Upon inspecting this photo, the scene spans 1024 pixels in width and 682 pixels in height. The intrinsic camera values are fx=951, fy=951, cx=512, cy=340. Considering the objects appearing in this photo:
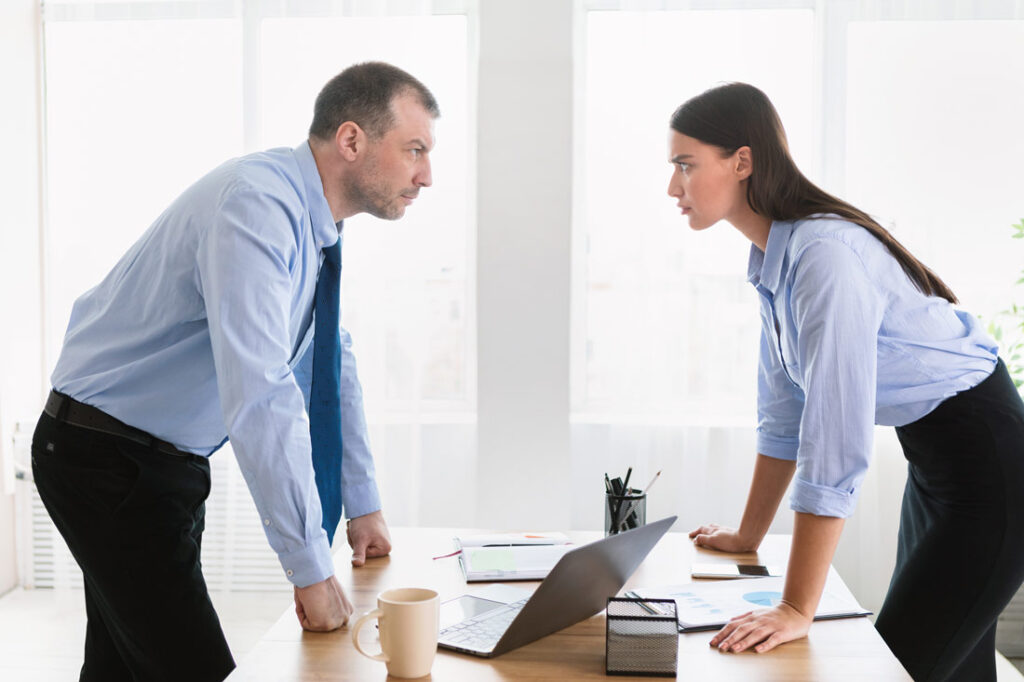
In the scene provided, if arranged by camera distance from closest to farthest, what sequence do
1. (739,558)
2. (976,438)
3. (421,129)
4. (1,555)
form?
(976,438)
(739,558)
(421,129)
(1,555)

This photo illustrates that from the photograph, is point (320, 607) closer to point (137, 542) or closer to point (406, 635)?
point (406, 635)

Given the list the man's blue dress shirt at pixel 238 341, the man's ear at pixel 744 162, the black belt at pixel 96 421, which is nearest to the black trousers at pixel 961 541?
the man's ear at pixel 744 162

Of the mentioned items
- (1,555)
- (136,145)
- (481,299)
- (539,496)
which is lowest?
(1,555)

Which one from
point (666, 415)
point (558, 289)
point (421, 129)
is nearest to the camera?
point (421, 129)

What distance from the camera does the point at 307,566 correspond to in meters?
1.32

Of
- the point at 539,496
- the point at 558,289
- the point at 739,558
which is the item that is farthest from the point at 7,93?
the point at 739,558

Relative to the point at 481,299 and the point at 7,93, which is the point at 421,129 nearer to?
the point at 481,299

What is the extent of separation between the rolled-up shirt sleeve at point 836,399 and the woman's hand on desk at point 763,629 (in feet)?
0.51

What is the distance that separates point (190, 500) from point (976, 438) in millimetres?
1347

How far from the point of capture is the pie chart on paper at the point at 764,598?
4.63ft

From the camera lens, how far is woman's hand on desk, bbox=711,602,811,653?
1252mm

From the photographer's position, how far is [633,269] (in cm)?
354

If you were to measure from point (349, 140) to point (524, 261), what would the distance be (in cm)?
160

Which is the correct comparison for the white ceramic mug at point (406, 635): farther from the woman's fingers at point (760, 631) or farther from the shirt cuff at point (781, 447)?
the shirt cuff at point (781, 447)
